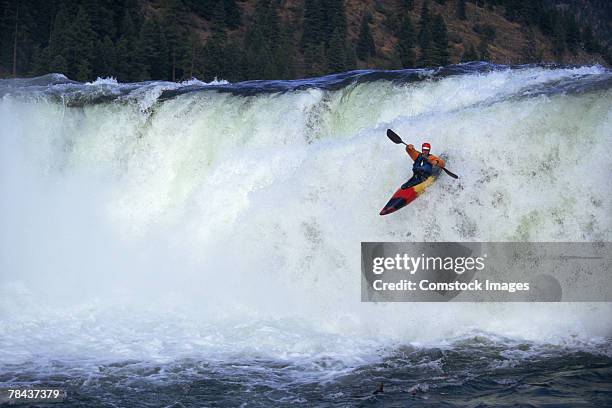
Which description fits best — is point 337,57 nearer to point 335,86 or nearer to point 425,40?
point 425,40

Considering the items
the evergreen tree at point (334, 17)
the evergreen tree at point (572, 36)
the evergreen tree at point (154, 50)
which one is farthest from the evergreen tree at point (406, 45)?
the evergreen tree at point (572, 36)

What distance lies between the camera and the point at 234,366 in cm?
1013

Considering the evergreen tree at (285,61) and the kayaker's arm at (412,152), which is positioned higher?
the evergreen tree at (285,61)

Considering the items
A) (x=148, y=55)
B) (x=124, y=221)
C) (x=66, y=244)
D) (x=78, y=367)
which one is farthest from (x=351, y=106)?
(x=148, y=55)

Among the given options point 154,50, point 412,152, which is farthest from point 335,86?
point 154,50

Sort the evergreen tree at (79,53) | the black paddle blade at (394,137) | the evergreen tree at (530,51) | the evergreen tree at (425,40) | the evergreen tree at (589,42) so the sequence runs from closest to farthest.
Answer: the black paddle blade at (394,137)
the evergreen tree at (79,53)
the evergreen tree at (425,40)
the evergreen tree at (530,51)
the evergreen tree at (589,42)

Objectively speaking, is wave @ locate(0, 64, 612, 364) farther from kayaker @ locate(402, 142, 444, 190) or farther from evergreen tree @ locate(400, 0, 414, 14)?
evergreen tree @ locate(400, 0, 414, 14)

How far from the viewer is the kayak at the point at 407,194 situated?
39.5 ft

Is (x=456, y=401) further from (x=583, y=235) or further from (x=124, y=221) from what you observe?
(x=124, y=221)

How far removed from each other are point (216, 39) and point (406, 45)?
19296mm

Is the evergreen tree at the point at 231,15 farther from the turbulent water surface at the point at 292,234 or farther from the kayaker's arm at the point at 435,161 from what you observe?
the kayaker's arm at the point at 435,161

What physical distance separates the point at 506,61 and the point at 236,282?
2524 inches

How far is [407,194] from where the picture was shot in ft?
39.6

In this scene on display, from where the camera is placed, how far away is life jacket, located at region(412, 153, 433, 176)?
11.9 m
